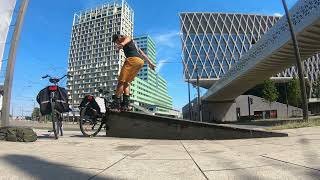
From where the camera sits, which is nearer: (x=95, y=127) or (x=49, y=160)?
(x=49, y=160)

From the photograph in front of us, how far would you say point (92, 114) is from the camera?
8.30m

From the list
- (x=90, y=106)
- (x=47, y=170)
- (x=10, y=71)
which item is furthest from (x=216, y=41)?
(x=47, y=170)

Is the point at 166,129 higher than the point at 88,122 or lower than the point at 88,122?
lower

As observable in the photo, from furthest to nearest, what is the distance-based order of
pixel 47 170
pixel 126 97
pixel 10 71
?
pixel 126 97 < pixel 10 71 < pixel 47 170

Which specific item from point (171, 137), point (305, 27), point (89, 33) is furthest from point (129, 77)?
point (89, 33)

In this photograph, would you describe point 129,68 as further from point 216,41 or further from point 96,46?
point 216,41

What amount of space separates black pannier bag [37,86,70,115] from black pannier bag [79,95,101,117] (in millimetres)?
406

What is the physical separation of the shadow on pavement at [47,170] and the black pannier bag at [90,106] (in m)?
4.14

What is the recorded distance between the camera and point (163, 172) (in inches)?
139

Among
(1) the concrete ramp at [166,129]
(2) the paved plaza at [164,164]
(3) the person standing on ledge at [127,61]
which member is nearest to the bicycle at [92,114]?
(1) the concrete ramp at [166,129]

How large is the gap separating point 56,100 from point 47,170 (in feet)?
15.5

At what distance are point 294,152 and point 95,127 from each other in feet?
18.6

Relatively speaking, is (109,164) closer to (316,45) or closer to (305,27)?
(305,27)

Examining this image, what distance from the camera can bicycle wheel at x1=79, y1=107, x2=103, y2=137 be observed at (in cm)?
820
